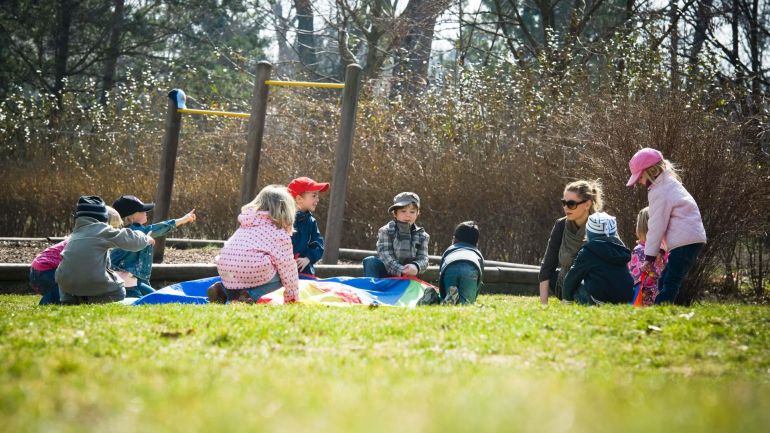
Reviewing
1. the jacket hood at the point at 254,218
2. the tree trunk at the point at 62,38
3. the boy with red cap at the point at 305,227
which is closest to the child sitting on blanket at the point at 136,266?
the boy with red cap at the point at 305,227

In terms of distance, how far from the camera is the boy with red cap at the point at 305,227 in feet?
31.3

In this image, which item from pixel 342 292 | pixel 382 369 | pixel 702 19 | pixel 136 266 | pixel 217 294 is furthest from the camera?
pixel 702 19

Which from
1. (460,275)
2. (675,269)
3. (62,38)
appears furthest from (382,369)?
(62,38)

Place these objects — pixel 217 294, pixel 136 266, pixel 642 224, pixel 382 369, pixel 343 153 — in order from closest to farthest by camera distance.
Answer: pixel 382 369 < pixel 217 294 < pixel 642 224 < pixel 136 266 < pixel 343 153

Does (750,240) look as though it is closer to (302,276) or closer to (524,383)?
(302,276)

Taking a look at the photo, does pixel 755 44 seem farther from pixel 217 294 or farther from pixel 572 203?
pixel 217 294

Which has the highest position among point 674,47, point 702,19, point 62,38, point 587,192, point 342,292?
point 702,19

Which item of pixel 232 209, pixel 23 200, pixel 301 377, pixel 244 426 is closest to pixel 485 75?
pixel 232 209

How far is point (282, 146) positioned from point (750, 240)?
23.6 feet

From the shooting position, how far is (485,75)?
15219 mm

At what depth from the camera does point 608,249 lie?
7836 mm

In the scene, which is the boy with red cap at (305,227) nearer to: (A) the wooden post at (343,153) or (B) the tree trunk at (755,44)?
(A) the wooden post at (343,153)

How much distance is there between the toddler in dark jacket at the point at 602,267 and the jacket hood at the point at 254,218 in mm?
2650

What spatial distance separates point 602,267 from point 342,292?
2.38 meters
